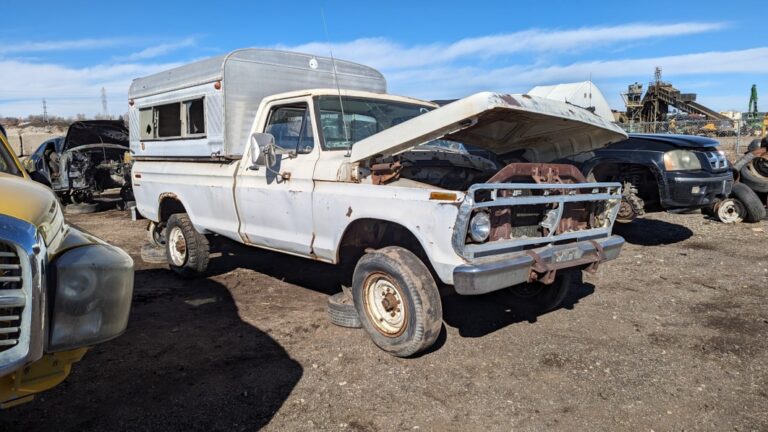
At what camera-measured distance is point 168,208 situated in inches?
281

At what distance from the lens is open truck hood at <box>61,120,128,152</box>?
45.0 feet

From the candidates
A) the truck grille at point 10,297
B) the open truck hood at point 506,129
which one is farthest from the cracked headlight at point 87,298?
the open truck hood at point 506,129

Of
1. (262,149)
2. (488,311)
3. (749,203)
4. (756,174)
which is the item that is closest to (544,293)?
(488,311)

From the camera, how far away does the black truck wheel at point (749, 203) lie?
952 cm

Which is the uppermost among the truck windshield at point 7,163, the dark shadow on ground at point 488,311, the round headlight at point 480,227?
the truck windshield at point 7,163

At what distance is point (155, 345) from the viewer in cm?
460

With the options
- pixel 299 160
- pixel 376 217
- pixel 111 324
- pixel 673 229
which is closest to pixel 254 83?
pixel 299 160

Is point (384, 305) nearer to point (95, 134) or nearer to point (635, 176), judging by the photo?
point (635, 176)

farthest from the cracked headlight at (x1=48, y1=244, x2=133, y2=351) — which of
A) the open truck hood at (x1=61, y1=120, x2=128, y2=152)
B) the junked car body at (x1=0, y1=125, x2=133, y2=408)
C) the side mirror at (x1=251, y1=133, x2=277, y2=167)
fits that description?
the open truck hood at (x1=61, y1=120, x2=128, y2=152)

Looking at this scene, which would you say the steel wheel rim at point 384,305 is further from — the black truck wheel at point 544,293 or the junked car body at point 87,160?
the junked car body at point 87,160

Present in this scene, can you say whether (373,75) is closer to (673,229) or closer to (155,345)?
(155,345)

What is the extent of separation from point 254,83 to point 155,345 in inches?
114

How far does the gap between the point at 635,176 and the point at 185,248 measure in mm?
6188

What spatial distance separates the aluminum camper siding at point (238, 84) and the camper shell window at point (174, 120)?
8 centimetres
